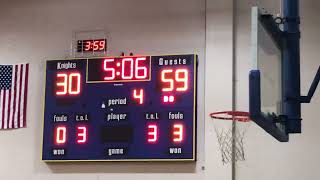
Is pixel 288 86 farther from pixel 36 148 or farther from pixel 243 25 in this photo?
pixel 36 148

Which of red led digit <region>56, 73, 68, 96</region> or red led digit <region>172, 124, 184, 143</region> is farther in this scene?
red led digit <region>56, 73, 68, 96</region>

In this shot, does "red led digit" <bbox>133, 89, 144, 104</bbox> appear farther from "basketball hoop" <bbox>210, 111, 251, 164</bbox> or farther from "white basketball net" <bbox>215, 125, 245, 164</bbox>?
"white basketball net" <bbox>215, 125, 245, 164</bbox>

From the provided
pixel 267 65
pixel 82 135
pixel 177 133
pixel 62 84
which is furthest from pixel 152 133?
pixel 267 65

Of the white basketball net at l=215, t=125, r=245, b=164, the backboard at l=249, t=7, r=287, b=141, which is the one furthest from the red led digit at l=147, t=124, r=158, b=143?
the backboard at l=249, t=7, r=287, b=141

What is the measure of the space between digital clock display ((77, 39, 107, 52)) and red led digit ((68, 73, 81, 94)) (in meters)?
0.44

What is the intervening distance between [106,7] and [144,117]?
177 cm

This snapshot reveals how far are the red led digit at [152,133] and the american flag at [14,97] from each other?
191 cm

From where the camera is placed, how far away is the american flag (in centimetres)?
881

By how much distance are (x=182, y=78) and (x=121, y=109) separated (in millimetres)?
908

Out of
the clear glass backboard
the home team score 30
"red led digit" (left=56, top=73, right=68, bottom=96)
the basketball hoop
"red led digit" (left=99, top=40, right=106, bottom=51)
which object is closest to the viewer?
the clear glass backboard

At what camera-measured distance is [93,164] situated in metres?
8.38

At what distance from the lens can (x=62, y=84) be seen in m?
8.48

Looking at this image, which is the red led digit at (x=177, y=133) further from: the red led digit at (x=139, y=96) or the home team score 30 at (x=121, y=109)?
the red led digit at (x=139, y=96)

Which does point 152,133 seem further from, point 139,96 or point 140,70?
point 140,70
